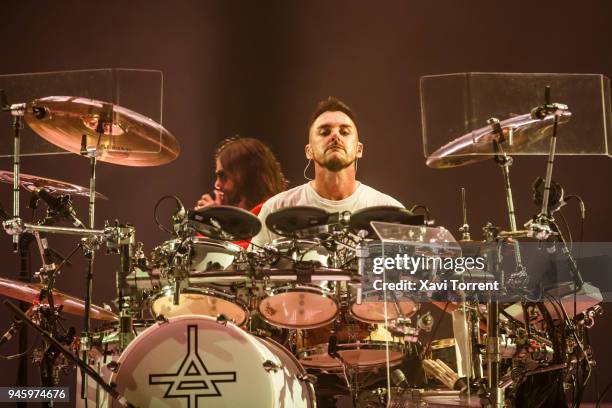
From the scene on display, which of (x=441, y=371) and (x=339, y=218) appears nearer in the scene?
(x=339, y=218)

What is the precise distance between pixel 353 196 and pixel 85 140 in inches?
73.6

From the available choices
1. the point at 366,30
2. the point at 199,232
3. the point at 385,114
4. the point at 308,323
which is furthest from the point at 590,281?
the point at 366,30

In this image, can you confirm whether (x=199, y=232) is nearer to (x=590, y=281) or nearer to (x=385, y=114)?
(x=590, y=281)

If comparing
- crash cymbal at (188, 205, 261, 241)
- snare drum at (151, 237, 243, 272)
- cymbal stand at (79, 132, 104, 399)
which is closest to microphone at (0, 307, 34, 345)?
cymbal stand at (79, 132, 104, 399)

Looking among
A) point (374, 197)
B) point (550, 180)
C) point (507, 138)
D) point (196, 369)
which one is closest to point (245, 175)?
point (374, 197)

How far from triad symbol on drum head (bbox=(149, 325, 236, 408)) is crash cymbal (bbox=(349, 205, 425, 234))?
74cm

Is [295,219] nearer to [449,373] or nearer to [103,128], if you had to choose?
[103,128]

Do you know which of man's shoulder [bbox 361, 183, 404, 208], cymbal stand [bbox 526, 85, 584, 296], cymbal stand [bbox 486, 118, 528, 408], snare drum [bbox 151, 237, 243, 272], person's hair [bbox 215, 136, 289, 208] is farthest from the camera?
person's hair [bbox 215, 136, 289, 208]

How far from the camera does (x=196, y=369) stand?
111 inches

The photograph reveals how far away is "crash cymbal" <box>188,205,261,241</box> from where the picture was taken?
2.96m

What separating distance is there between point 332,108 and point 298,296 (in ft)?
6.39

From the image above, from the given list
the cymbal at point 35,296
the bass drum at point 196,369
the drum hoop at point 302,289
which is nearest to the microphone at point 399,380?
the drum hoop at point 302,289

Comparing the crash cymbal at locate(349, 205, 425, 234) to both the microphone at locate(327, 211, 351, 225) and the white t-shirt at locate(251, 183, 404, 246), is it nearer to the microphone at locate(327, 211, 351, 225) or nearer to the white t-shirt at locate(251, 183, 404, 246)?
the microphone at locate(327, 211, 351, 225)

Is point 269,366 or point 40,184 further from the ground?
point 40,184
